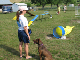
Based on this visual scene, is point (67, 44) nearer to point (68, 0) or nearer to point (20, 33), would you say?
point (20, 33)

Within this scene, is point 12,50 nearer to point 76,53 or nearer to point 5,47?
point 5,47

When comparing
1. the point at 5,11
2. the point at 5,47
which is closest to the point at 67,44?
the point at 5,47

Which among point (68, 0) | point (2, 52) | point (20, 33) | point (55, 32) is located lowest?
point (2, 52)

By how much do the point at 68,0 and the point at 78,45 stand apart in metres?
41.5

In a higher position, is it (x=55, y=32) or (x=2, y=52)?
(x=55, y=32)

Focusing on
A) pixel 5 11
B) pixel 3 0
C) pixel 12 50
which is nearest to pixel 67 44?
pixel 12 50

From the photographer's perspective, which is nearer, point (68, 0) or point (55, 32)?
point (55, 32)

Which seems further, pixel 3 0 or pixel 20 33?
pixel 3 0

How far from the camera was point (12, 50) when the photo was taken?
510 cm

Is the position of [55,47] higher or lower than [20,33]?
lower

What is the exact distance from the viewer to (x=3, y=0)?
40.8m

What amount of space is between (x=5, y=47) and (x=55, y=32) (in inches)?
126

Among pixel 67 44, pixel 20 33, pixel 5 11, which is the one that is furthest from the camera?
pixel 5 11

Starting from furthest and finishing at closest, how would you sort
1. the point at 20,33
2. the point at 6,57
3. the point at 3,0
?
the point at 3,0 → the point at 6,57 → the point at 20,33
